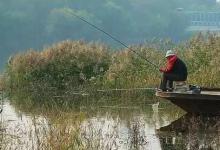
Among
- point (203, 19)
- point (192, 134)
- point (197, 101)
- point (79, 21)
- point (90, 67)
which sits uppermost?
point (203, 19)

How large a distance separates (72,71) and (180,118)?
9.32 m

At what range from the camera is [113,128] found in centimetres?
1332

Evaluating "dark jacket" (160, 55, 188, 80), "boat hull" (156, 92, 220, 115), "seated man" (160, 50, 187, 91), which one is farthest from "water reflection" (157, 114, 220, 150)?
"dark jacket" (160, 55, 188, 80)

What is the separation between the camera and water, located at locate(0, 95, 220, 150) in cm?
988

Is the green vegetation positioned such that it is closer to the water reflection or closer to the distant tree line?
the water reflection

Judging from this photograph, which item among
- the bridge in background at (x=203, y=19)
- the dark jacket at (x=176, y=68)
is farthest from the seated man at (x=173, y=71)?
the bridge in background at (x=203, y=19)

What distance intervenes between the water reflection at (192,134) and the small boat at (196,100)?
0.58ft

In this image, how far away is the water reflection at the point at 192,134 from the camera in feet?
38.0

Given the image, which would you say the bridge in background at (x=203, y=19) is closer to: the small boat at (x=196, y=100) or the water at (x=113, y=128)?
the water at (x=113, y=128)

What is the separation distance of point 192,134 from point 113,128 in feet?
5.95

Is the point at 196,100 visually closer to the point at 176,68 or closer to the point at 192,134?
the point at 176,68

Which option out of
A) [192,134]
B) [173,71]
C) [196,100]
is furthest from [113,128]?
[173,71]

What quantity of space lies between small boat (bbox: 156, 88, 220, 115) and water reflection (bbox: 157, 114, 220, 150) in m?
0.18

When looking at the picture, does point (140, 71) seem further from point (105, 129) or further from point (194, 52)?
point (105, 129)
